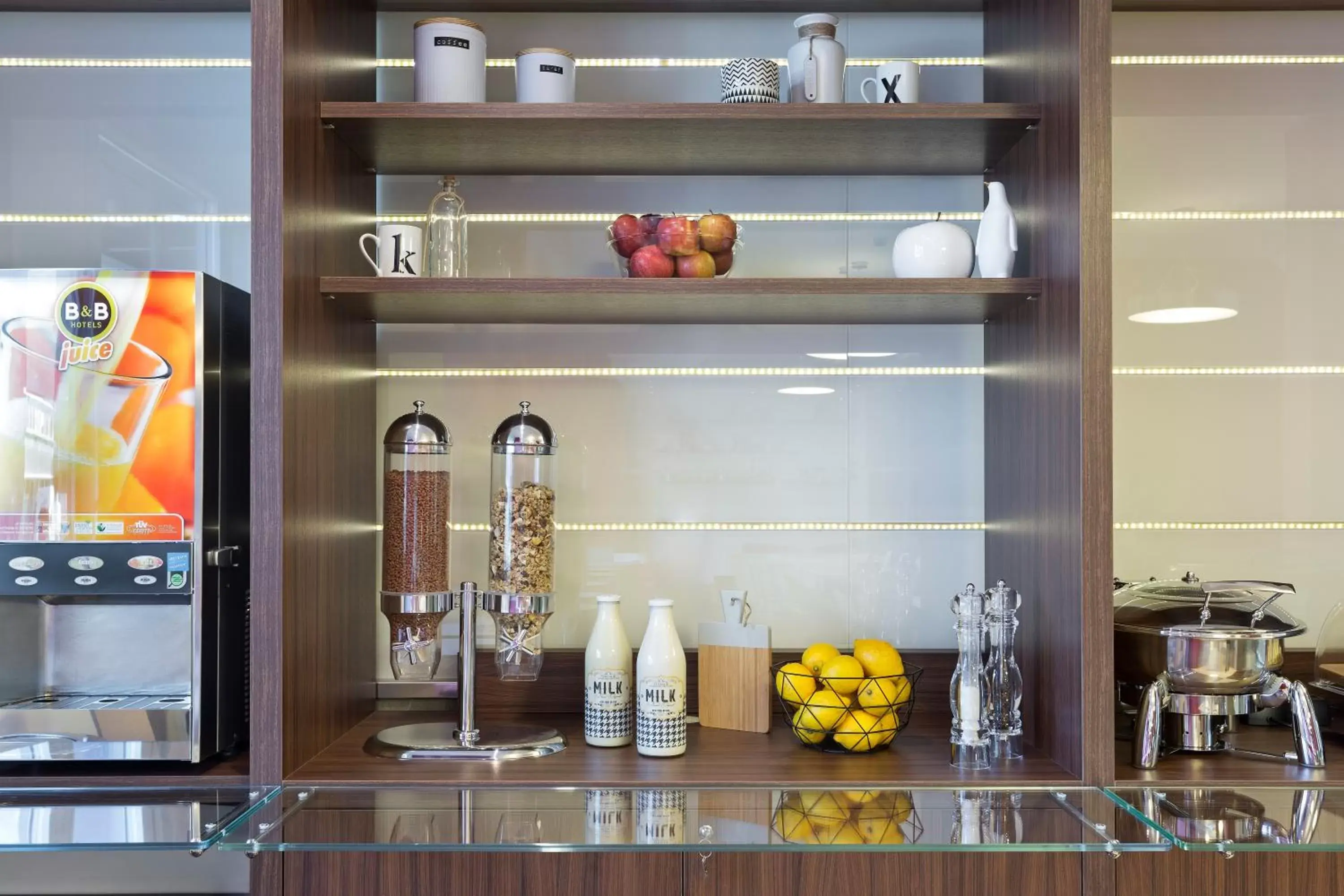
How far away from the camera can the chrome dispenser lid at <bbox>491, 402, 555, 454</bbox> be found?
73.1 inches

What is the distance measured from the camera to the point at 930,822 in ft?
4.59

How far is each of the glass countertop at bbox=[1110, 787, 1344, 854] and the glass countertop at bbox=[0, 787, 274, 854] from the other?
1204 millimetres

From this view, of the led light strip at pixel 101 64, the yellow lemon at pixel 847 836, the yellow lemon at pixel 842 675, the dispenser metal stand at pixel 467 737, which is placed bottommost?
the yellow lemon at pixel 847 836

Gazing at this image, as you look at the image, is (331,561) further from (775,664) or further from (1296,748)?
(1296,748)

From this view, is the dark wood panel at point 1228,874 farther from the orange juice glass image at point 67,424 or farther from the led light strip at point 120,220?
the led light strip at point 120,220

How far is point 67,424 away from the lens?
1576mm

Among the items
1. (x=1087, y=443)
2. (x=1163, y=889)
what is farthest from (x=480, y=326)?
(x=1163, y=889)

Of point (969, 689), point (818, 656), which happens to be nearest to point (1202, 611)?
point (969, 689)

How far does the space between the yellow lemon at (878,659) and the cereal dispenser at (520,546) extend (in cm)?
55

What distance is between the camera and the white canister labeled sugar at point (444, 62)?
1.87 metres

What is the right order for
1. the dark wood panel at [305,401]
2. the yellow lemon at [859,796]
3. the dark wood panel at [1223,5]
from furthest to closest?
the dark wood panel at [1223,5] < the dark wood panel at [305,401] < the yellow lemon at [859,796]

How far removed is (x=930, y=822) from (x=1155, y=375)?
1165 mm

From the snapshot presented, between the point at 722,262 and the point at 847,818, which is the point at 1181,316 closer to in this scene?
the point at 722,262

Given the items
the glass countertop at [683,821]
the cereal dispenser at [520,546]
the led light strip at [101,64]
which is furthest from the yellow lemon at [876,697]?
the led light strip at [101,64]
